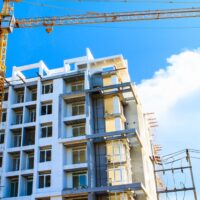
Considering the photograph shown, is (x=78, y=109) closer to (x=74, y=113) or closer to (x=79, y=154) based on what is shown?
(x=74, y=113)

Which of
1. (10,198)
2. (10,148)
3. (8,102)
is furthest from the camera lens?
(8,102)

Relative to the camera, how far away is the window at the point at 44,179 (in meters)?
36.1

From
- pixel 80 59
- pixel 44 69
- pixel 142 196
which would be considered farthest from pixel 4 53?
pixel 142 196

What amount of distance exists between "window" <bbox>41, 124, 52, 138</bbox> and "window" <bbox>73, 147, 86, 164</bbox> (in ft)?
10.8

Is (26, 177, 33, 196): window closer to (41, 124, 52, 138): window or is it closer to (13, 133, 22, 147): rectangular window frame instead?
(13, 133, 22, 147): rectangular window frame

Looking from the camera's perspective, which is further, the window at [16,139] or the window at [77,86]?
the window at [77,86]

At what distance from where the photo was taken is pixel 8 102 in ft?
134

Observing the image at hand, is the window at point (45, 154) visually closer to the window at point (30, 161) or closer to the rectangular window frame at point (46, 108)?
the window at point (30, 161)

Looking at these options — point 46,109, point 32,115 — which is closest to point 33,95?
point 32,115

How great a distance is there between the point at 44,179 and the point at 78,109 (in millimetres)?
8293

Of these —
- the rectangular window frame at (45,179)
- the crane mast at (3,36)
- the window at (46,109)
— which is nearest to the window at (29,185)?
the rectangular window frame at (45,179)

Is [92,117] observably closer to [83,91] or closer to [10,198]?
[83,91]

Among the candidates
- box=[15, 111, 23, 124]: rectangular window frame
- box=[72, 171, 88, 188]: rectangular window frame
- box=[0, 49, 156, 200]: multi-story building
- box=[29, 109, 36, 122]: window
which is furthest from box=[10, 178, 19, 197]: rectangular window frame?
box=[29, 109, 36, 122]: window

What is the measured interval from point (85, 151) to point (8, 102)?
10603mm
